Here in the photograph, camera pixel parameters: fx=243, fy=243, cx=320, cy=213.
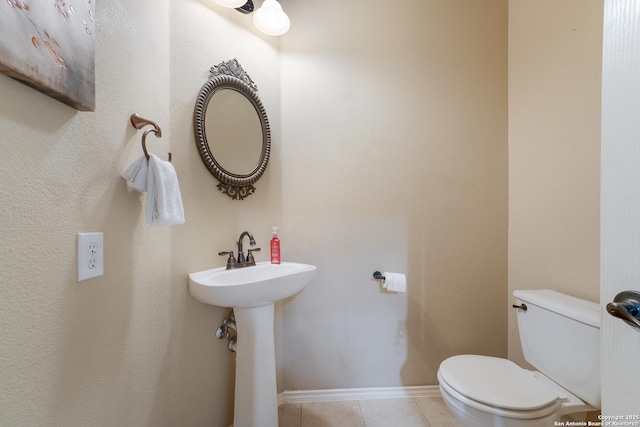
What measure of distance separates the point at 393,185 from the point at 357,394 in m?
1.38

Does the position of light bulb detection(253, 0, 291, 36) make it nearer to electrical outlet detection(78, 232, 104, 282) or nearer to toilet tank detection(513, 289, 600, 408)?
electrical outlet detection(78, 232, 104, 282)

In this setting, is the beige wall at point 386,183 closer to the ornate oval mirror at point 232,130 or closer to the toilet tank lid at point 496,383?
the ornate oval mirror at point 232,130

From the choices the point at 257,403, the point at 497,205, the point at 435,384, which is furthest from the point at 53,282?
the point at 497,205

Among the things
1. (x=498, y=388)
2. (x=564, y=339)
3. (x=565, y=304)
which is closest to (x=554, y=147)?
(x=565, y=304)

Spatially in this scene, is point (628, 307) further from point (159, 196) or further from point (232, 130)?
point (232, 130)

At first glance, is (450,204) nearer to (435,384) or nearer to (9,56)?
(435,384)

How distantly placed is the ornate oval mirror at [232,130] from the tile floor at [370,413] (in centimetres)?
134

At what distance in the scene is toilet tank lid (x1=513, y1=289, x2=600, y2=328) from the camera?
97 centimetres

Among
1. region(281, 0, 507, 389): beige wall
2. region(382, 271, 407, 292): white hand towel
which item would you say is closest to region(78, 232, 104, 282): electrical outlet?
region(281, 0, 507, 389): beige wall

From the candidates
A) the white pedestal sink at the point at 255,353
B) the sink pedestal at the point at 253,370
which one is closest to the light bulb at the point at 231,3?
the white pedestal sink at the point at 255,353

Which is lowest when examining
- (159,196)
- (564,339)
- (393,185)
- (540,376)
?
(540,376)

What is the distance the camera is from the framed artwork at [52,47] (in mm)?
470

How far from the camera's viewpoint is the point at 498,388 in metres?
1.03

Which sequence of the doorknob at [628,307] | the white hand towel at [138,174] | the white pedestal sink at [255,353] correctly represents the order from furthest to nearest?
the white pedestal sink at [255,353] → the white hand towel at [138,174] → the doorknob at [628,307]
